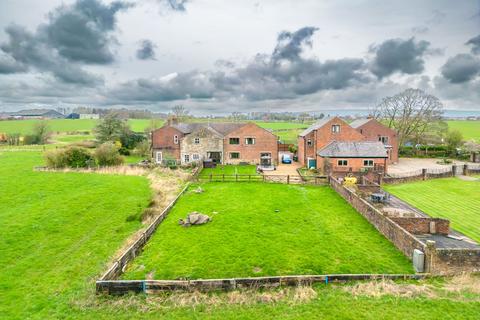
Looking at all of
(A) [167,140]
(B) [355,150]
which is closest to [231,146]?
(A) [167,140]

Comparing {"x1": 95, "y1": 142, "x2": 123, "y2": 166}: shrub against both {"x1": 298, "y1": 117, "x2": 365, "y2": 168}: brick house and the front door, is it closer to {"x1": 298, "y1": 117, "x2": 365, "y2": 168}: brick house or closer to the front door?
the front door

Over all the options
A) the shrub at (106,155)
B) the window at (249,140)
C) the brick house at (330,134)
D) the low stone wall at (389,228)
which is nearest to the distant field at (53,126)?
the shrub at (106,155)

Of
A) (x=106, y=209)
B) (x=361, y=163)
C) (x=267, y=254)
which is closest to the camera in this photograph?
(x=267, y=254)

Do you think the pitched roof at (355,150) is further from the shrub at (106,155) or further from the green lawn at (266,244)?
the shrub at (106,155)

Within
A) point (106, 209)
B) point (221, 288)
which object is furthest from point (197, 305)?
point (106, 209)

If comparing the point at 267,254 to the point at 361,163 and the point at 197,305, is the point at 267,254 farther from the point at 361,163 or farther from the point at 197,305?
the point at 361,163
